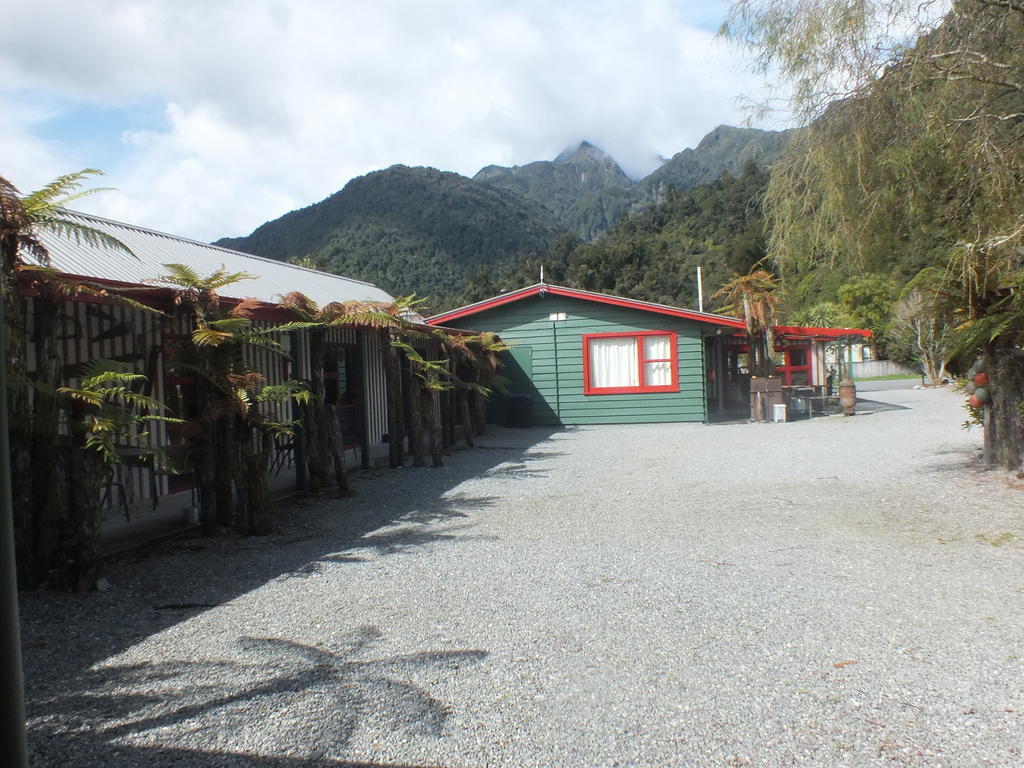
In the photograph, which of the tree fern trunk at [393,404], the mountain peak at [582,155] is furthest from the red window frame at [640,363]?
the mountain peak at [582,155]

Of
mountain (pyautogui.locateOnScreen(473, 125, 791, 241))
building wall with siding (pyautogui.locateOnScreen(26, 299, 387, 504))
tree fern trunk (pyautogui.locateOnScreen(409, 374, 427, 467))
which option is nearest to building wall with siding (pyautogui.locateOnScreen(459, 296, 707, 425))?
tree fern trunk (pyautogui.locateOnScreen(409, 374, 427, 467))

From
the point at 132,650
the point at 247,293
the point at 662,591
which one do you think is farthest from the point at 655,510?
the point at 247,293

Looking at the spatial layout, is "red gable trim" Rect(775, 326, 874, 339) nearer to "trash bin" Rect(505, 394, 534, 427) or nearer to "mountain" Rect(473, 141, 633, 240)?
"trash bin" Rect(505, 394, 534, 427)

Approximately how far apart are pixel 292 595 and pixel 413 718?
1.98 metres

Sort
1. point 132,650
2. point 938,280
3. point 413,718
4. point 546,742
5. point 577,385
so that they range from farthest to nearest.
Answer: point 577,385
point 938,280
point 132,650
point 413,718
point 546,742

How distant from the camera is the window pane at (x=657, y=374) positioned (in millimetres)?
16531

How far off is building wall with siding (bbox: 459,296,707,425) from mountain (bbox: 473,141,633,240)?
11380 centimetres

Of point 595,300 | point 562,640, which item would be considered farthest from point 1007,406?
point 595,300

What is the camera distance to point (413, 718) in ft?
10.1

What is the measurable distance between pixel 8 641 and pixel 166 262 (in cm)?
915

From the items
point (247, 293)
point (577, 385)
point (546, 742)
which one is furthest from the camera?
point (577, 385)

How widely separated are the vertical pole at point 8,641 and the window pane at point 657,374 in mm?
15664

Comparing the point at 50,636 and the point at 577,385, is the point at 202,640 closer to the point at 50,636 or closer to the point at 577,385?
the point at 50,636

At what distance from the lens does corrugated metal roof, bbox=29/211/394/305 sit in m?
7.52
